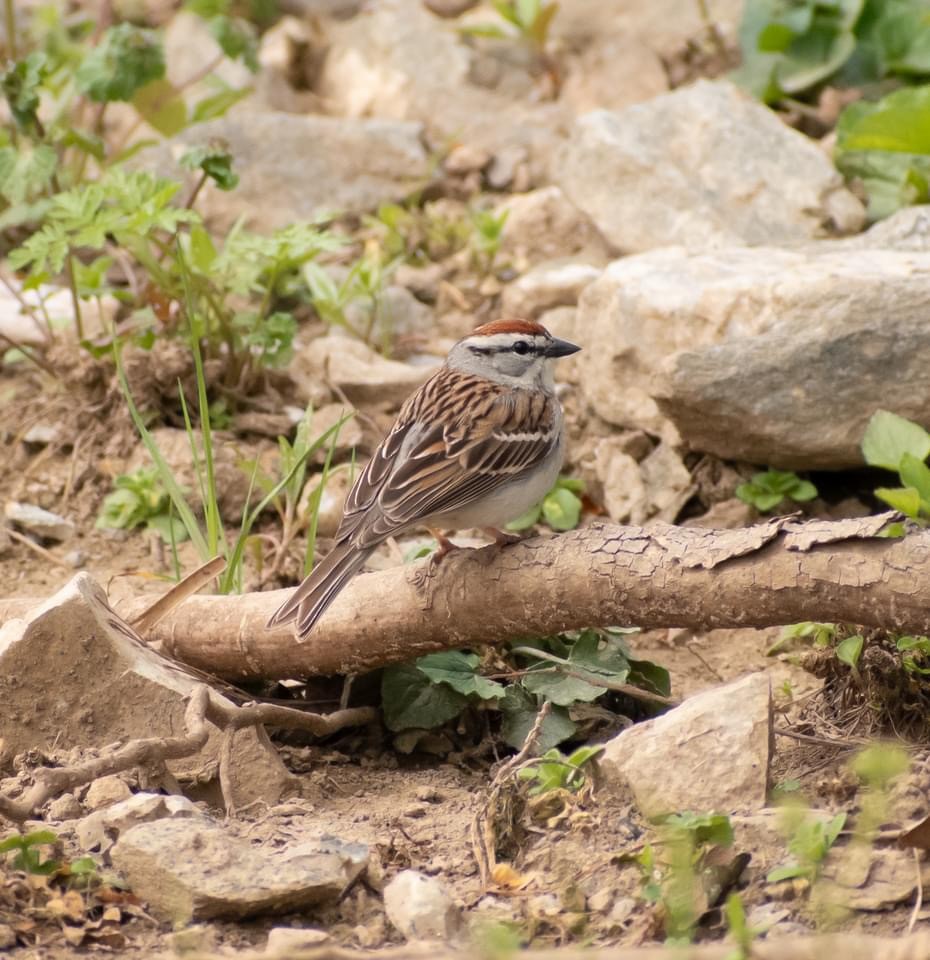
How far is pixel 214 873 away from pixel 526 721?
146 cm

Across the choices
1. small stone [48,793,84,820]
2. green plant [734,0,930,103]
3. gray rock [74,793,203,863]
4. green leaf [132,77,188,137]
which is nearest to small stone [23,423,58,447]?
green leaf [132,77,188,137]

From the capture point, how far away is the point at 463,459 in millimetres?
4699

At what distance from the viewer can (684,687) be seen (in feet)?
16.6

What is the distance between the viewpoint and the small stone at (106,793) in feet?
13.0

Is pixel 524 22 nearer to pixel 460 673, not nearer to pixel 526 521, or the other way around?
pixel 526 521

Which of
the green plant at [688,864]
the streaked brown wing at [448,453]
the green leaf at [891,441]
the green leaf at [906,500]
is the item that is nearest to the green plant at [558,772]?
the green plant at [688,864]

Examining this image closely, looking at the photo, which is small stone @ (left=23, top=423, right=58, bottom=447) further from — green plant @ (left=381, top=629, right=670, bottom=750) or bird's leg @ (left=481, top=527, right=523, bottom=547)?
bird's leg @ (left=481, top=527, right=523, bottom=547)

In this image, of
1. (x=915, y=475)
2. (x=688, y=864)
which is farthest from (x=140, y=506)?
(x=688, y=864)

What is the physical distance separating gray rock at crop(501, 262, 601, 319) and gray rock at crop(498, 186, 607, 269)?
454mm

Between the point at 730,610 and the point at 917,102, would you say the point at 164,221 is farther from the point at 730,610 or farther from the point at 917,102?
the point at 917,102

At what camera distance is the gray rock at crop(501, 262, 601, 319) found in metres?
6.98

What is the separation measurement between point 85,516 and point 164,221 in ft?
4.34

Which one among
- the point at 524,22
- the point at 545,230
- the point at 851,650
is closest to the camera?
the point at 851,650

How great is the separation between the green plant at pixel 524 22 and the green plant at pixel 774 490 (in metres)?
3.98
